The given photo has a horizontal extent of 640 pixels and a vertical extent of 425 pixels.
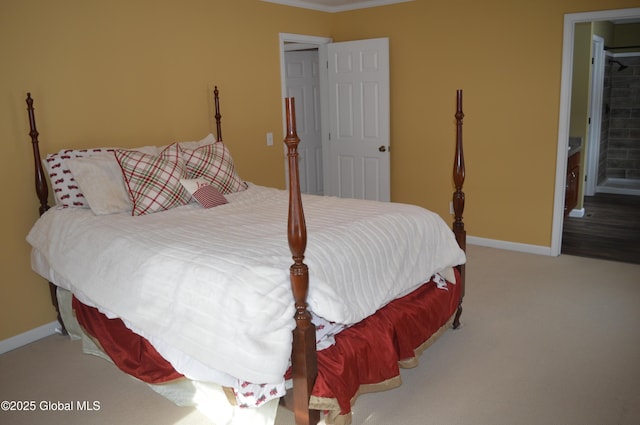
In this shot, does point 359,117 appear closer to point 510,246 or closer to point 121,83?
point 510,246

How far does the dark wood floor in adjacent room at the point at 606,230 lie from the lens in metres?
4.75

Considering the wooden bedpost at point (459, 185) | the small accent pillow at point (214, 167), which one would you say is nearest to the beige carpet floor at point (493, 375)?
the wooden bedpost at point (459, 185)

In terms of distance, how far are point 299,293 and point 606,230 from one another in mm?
4606

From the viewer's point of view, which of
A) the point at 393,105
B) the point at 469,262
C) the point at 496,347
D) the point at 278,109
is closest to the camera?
the point at 496,347

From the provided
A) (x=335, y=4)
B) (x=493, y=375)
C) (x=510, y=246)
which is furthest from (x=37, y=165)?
(x=510, y=246)

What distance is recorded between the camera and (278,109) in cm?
509

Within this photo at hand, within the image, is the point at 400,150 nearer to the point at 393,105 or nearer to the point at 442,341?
the point at 393,105

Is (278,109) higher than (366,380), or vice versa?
(278,109)

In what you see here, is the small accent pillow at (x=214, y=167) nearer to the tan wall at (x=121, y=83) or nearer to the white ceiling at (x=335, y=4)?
the tan wall at (x=121, y=83)

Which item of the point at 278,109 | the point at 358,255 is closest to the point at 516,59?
the point at 278,109

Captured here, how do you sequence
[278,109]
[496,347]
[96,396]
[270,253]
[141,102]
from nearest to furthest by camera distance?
[270,253] < [96,396] < [496,347] < [141,102] < [278,109]

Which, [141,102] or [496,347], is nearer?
[496,347]

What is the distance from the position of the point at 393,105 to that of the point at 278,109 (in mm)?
1244

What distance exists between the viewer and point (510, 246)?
16.2 feet
